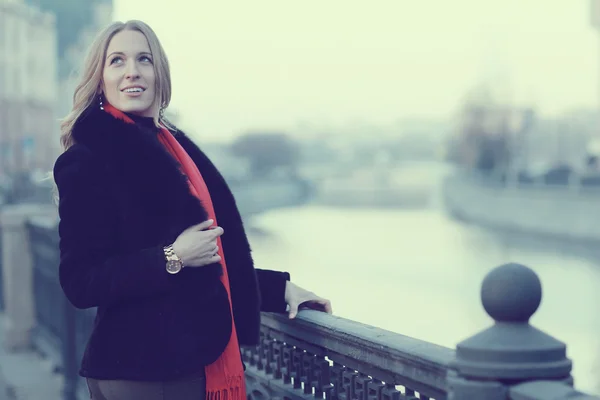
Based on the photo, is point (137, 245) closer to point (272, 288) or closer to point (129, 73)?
point (129, 73)

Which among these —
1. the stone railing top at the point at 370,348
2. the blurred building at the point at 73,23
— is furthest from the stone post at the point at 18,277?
the blurred building at the point at 73,23

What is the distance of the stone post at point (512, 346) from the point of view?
6.51 ft

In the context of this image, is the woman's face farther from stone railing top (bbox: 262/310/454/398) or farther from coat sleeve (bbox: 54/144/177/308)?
stone railing top (bbox: 262/310/454/398)

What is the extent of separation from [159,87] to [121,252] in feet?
1.59

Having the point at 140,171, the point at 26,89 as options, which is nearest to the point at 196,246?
the point at 140,171

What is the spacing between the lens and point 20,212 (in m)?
8.20

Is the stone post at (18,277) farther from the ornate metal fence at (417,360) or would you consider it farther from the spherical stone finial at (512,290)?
the spherical stone finial at (512,290)

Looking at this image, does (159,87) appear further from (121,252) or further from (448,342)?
(448,342)

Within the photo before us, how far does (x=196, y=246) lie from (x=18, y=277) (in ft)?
19.8

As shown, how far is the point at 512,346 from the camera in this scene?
6.61ft

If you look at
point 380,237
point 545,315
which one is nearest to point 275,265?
point 545,315

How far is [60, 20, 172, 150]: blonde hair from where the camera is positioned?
112 inches

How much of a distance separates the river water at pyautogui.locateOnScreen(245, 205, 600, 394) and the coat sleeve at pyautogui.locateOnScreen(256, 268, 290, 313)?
1317 millimetres

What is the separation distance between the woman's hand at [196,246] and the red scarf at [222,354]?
0.33 ft
